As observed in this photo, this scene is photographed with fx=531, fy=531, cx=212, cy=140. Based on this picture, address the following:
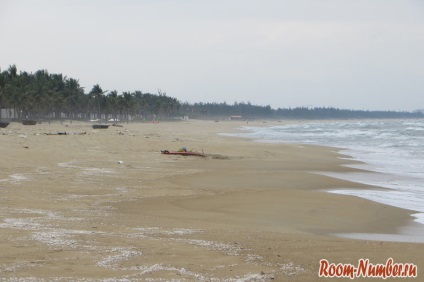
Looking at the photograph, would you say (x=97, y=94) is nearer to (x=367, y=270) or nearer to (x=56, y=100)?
(x=56, y=100)

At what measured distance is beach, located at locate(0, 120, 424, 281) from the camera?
689cm

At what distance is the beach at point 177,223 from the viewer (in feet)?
22.6

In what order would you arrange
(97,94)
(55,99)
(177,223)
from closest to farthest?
(177,223) < (55,99) < (97,94)

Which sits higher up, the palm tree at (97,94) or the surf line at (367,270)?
the palm tree at (97,94)

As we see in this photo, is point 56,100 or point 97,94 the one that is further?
point 97,94

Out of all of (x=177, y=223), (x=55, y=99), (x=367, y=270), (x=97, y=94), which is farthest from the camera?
(x=97, y=94)

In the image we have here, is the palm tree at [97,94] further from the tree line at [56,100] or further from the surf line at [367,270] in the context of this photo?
the surf line at [367,270]

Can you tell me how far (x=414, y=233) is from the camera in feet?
34.9

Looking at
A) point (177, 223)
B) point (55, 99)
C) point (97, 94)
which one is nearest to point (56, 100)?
point (55, 99)

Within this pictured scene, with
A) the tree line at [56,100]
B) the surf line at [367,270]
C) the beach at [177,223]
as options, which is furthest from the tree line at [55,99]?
the surf line at [367,270]

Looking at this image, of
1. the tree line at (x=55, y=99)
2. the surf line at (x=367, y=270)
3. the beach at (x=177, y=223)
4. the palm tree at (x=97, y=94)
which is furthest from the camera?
the palm tree at (x=97, y=94)

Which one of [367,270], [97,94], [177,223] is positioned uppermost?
[97,94]

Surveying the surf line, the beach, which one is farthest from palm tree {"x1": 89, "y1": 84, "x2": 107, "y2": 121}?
the surf line

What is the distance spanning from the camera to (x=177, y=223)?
34.6 ft
